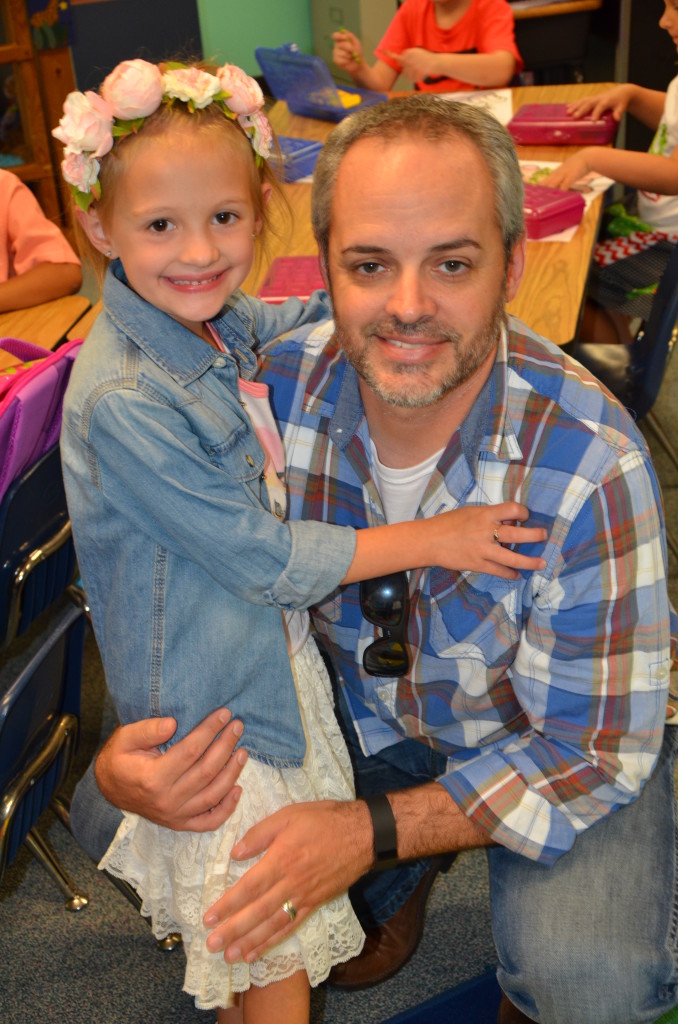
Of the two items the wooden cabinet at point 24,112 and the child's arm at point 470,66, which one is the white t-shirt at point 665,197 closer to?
the child's arm at point 470,66

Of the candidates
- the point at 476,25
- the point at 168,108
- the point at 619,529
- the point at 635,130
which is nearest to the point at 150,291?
the point at 168,108

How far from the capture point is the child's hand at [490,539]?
1.43 m

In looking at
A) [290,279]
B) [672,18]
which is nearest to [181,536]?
[290,279]

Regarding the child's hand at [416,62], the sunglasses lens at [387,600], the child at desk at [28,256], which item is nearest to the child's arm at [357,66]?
the child's hand at [416,62]

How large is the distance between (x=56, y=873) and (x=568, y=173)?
7.20 feet

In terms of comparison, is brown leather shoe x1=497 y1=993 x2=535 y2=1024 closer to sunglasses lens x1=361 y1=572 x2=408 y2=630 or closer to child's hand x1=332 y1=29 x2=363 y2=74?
sunglasses lens x1=361 y1=572 x2=408 y2=630

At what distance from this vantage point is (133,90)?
4.70 ft

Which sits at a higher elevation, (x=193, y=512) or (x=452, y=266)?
(x=452, y=266)

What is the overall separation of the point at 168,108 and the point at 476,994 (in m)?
1.59

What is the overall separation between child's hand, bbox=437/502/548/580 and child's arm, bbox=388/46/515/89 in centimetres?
291

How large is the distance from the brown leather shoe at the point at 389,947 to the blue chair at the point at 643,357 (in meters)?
1.31

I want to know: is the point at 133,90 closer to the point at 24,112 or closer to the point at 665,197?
the point at 665,197

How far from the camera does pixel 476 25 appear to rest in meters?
Answer: 4.21

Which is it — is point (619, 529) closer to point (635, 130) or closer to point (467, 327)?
point (467, 327)
